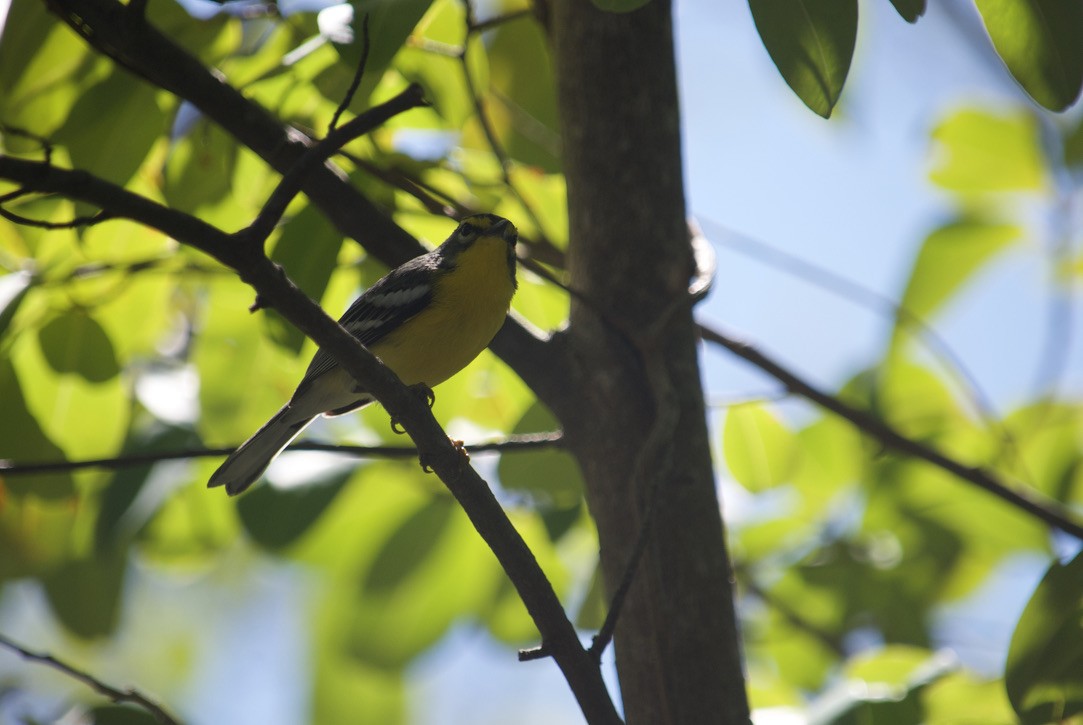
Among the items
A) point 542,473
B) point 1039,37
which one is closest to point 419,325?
point 542,473

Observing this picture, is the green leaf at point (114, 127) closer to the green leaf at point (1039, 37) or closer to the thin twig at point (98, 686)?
the thin twig at point (98, 686)

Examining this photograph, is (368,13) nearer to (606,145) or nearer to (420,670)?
(606,145)

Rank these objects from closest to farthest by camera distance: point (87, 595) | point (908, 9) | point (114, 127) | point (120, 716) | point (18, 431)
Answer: point (908, 9), point (120, 716), point (114, 127), point (18, 431), point (87, 595)

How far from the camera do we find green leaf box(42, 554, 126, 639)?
12.4 feet

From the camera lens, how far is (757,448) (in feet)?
12.1

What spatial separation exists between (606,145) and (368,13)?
0.95 metres

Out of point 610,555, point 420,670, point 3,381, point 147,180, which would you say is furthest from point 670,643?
point 147,180

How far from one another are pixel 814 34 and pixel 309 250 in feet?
5.14

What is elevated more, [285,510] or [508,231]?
[508,231]

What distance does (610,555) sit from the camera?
2.74 meters

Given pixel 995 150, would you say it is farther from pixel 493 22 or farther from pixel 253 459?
pixel 253 459

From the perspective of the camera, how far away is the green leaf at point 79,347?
3.08 meters

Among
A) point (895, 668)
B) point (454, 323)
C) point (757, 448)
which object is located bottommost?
point (895, 668)

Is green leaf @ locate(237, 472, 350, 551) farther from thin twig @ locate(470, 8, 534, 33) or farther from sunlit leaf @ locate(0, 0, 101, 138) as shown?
thin twig @ locate(470, 8, 534, 33)
